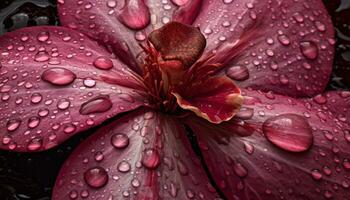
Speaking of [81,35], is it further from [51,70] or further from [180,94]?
[180,94]

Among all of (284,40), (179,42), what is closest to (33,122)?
(179,42)

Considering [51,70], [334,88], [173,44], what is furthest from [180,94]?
[334,88]

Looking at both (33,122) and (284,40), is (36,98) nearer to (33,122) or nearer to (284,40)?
(33,122)

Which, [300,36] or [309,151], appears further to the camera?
→ [300,36]

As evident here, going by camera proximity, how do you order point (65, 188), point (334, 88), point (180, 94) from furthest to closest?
point (334, 88) → point (180, 94) → point (65, 188)

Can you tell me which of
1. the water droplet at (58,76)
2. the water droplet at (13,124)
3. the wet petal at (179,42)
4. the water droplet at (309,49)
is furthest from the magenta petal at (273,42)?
the water droplet at (13,124)

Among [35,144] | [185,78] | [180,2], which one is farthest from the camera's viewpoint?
[180,2]

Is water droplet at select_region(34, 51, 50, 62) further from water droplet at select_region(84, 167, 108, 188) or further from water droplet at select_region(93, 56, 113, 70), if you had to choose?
water droplet at select_region(84, 167, 108, 188)

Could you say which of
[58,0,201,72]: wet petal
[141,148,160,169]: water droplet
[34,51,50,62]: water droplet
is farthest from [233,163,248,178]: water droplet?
[34,51,50,62]: water droplet
